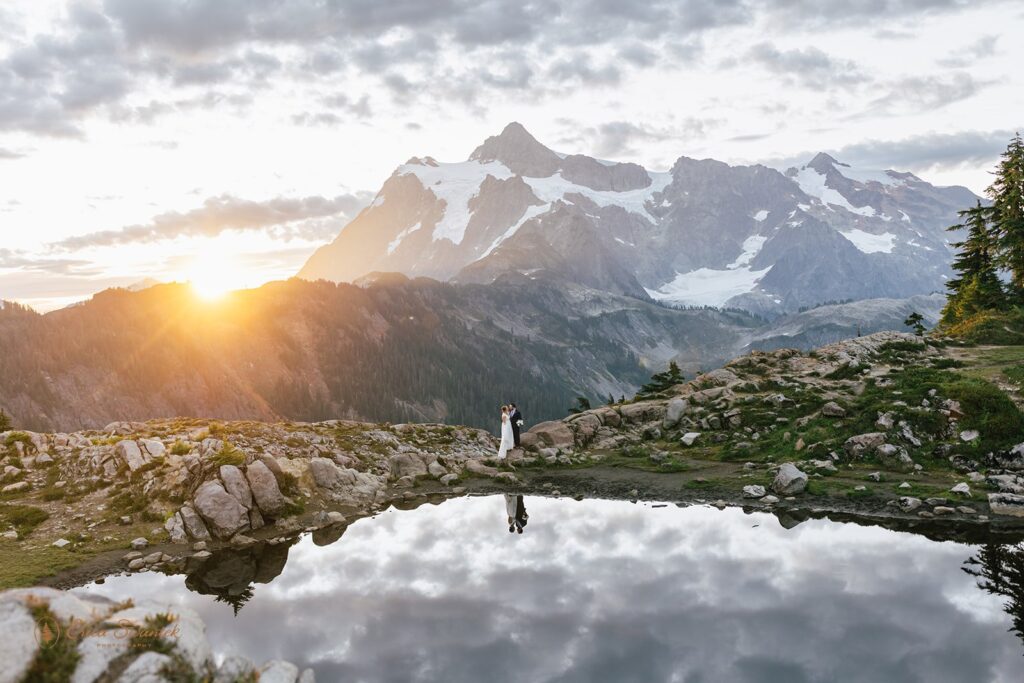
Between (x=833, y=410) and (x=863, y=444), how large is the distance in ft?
13.7

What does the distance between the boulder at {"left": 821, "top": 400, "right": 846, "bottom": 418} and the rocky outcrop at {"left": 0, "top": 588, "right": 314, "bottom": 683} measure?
115 feet

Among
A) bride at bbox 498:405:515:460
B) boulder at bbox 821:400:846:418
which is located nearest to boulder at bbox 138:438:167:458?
bride at bbox 498:405:515:460

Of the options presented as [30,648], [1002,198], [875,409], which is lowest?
[875,409]

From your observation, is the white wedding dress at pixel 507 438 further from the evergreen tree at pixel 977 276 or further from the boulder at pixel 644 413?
the evergreen tree at pixel 977 276

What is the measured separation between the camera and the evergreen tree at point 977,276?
58.7 meters

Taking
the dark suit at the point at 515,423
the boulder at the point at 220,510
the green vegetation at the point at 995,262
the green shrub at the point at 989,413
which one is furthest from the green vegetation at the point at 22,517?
the green vegetation at the point at 995,262

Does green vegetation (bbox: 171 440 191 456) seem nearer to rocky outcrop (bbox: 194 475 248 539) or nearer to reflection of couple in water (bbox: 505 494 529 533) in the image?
rocky outcrop (bbox: 194 475 248 539)

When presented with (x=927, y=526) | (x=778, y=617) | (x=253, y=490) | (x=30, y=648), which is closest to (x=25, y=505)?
(x=253, y=490)

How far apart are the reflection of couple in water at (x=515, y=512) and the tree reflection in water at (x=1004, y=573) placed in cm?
1722

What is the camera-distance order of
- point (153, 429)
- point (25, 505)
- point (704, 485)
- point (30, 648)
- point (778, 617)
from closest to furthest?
point (30, 648), point (778, 617), point (25, 505), point (704, 485), point (153, 429)

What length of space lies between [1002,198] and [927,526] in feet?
170

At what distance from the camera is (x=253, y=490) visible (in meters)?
30.4

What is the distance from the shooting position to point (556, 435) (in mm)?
44969

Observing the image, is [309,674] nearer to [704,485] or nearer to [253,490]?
[253,490]
